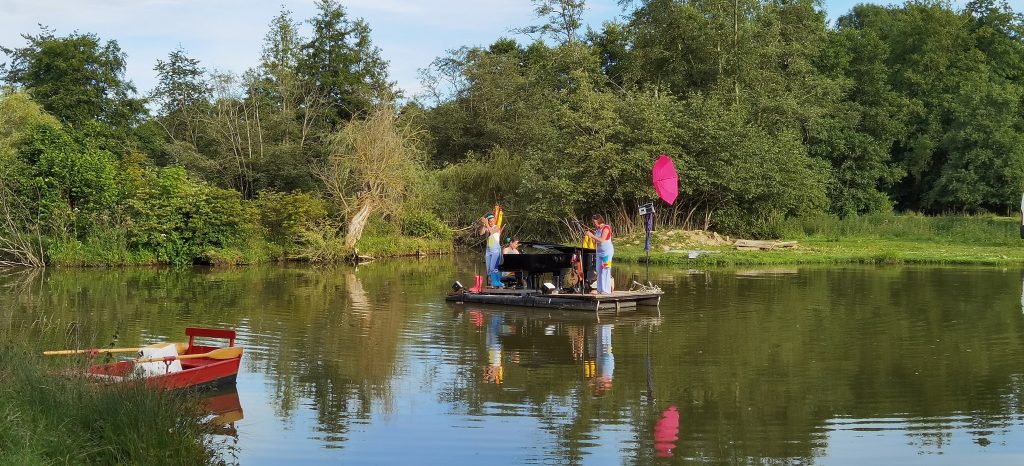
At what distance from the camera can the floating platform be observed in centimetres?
1988

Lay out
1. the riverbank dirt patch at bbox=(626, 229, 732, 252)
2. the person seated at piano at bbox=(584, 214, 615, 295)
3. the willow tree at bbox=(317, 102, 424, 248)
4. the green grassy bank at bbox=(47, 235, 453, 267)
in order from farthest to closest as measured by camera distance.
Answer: the willow tree at bbox=(317, 102, 424, 248) → the riverbank dirt patch at bbox=(626, 229, 732, 252) → the green grassy bank at bbox=(47, 235, 453, 267) → the person seated at piano at bbox=(584, 214, 615, 295)

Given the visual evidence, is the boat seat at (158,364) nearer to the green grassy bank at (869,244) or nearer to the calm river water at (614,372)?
the calm river water at (614,372)

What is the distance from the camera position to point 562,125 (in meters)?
40.8

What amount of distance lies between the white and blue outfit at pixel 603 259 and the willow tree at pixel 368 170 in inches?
725

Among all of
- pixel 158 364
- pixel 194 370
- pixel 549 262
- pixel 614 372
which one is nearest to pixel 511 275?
pixel 549 262

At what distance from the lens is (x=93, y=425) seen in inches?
337

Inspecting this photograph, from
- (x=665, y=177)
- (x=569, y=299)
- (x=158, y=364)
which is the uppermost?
(x=665, y=177)

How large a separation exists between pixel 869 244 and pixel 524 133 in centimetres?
1788

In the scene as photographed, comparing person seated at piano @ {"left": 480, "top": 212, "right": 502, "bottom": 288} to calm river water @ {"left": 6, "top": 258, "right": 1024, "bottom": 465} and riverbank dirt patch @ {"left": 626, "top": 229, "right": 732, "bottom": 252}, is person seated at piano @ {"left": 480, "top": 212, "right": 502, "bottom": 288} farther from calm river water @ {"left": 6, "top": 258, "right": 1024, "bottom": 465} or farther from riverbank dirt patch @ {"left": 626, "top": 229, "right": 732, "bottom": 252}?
riverbank dirt patch @ {"left": 626, "top": 229, "right": 732, "bottom": 252}

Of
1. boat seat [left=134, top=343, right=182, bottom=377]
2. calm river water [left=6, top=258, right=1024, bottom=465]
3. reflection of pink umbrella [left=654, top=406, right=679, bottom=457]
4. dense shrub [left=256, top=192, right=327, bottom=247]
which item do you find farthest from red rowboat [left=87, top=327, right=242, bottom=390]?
dense shrub [left=256, top=192, right=327, bottom=247]

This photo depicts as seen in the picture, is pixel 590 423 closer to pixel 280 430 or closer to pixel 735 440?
pixel 735 440

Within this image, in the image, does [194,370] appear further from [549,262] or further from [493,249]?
[493,249]

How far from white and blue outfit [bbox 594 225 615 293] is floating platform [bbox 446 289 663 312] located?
12.3 inches

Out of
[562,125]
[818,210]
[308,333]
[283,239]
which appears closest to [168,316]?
[308,333]
